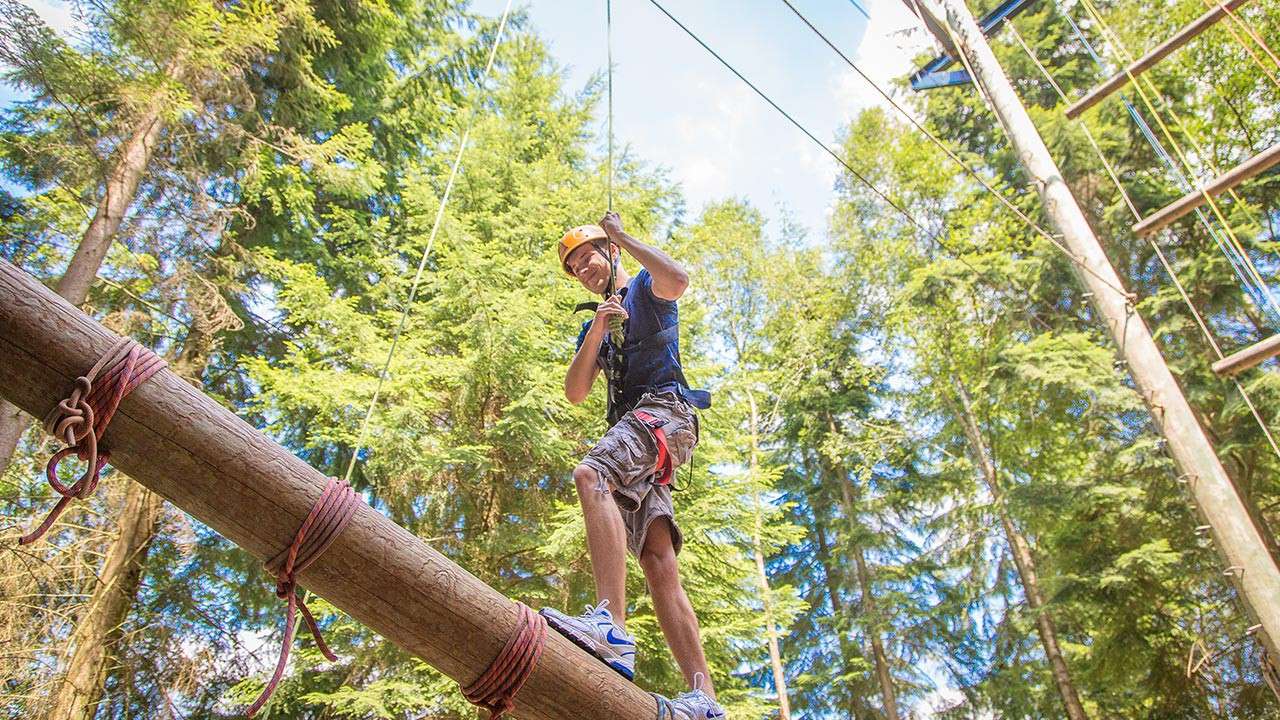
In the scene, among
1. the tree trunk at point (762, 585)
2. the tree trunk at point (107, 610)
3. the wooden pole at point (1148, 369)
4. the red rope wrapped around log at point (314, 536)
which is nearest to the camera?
the red rope wrapped around log at point (314, 536)

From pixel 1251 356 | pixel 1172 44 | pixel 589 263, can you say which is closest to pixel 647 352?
pixel 589 263

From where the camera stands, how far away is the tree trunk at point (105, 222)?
19.1 feet

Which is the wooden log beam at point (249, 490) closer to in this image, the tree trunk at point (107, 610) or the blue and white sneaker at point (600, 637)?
the blue and white sneaker at point (600, 637)

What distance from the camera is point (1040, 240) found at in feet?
39.5

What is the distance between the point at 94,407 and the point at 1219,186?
6702 millimetres

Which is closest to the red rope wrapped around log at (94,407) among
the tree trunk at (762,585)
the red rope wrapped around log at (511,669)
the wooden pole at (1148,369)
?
the red rope wrapped around log at (511,669)

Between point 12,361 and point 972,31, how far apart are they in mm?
7694

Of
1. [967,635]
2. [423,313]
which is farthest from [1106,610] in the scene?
[423,313]

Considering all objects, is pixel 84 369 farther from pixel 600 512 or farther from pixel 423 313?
pixel 423 313

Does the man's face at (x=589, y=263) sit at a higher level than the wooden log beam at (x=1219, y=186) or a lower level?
lower

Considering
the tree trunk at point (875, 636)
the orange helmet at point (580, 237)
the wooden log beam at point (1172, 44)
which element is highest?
the wooden log beam at point (1172, 44)

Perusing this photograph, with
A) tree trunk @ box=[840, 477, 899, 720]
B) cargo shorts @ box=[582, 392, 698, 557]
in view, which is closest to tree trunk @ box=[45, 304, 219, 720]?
cargo shorts @ box=[582, 392, 698, 557]

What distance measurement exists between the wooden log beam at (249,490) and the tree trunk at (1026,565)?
1048 cm

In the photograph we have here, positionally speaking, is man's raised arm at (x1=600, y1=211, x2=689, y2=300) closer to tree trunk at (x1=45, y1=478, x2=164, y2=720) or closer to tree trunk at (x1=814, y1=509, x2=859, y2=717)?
tree trunk at (x1=45, y1=478, x2=164, y2=720)
